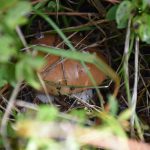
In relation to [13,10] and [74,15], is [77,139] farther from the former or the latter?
[74,15]

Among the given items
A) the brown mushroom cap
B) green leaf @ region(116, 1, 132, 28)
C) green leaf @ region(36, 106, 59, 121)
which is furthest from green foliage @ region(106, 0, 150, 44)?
green leaf @ region(36, 106, 59, 121)

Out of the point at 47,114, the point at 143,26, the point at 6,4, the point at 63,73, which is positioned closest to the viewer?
the point at 47,114

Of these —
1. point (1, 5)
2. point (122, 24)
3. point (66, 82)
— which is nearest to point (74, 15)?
point (66, 82)

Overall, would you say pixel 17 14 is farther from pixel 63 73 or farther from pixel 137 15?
pixel 63 73

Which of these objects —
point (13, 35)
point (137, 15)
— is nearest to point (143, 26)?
point (137, 15)

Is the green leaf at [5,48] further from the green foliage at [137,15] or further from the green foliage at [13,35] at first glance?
the green foliage at [137,15]

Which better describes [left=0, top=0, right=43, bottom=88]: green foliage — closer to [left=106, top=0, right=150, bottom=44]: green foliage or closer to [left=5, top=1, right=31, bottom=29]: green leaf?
[left=5, top=1, right=31, bottom=29]: green leaf
